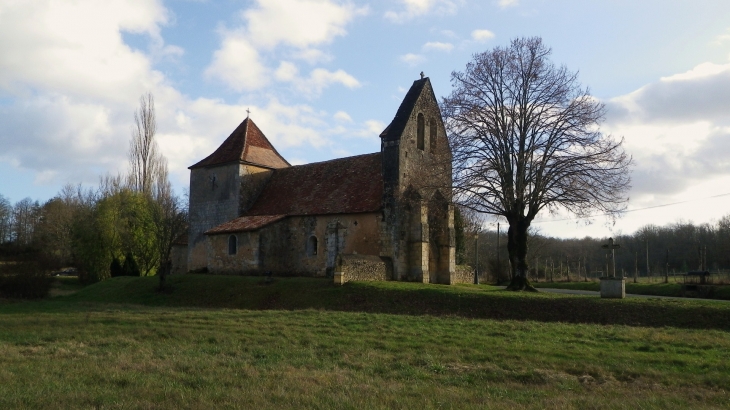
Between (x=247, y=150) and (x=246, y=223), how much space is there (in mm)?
6061

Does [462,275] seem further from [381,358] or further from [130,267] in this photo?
[130,267]

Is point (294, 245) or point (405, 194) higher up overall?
point (405, 194)

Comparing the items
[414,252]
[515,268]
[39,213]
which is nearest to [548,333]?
[515,268]

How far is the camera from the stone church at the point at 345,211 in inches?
1123

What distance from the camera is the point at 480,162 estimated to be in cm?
2559

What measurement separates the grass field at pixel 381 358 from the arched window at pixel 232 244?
41.0 feet

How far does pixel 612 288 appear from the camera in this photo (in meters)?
21.4

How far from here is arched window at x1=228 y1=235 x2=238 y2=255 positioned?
32.2 m

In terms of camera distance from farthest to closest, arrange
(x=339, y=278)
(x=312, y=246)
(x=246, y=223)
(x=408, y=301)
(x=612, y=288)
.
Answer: (x=246, y=223) → (x=312, y=246) → (x=339, y=278) → (x=408, y=301) → (x=612, y=288)

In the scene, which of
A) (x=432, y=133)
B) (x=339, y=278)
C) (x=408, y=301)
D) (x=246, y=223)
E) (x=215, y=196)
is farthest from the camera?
(x=215, y=196)

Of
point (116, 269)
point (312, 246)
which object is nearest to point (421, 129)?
point (312, 246)

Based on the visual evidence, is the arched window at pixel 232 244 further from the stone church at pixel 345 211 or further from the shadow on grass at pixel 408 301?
the shadow on grass at pixel 408 301

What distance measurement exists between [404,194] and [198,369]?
2015 centimetres

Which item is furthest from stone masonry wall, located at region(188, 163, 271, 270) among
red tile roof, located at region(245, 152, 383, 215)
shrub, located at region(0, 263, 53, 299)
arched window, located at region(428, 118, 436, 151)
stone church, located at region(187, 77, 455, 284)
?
arched window, located at region(428, 118, 436, 151)
